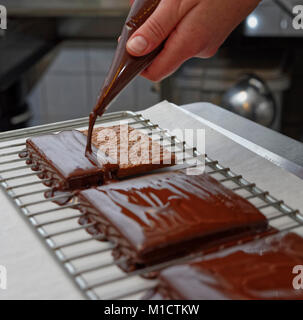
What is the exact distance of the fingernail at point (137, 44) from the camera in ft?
4.03

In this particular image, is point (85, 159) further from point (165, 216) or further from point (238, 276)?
point (238, 276)

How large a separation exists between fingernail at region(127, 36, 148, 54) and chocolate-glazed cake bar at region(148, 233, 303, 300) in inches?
21.5

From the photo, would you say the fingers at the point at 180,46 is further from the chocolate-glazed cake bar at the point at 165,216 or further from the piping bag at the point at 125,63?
the chocolate-glazed cake bar at the point at 165,216

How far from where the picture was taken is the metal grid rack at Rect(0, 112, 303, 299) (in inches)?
37.0

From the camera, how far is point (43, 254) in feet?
3.42

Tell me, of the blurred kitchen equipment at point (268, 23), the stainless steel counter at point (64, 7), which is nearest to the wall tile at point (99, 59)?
the stainless steel counter at point (64, 7)

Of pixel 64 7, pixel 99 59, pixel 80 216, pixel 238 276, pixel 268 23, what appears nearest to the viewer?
pixel 238 276

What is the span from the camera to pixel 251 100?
92.4 inches

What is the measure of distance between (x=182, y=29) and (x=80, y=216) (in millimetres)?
546

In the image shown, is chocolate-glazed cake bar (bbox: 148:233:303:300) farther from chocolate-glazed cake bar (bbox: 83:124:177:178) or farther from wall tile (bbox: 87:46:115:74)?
wall tile (bbox: 87:46:115:74)

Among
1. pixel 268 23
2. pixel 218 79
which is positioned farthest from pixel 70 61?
pixel 268 23

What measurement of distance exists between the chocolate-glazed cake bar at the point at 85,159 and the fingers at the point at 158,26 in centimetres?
28
